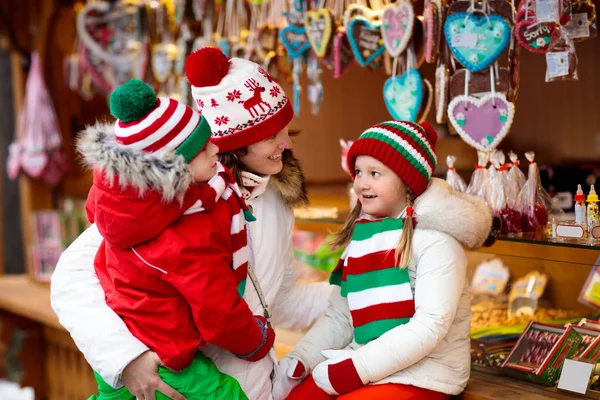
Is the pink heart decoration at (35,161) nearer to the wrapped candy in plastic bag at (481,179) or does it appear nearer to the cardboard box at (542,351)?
the wrapped candy in plastic bag at (481,179)

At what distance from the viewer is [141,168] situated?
5.22 ft

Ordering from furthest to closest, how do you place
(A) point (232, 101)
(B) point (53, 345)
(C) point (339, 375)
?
(B) point (53, 345), (A) point (232, 101), (C) point (339, 375)

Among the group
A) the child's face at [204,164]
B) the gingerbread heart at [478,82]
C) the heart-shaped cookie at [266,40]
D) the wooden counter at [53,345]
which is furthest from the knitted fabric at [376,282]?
the heart-shaped cookie at [266,40]

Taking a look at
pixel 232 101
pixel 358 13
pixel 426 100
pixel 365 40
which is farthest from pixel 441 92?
pixel 232 101

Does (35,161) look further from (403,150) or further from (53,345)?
(403,150)

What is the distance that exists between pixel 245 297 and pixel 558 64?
1.10 meters

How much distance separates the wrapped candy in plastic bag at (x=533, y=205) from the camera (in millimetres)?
2171

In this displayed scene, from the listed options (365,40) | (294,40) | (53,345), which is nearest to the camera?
(365,40)

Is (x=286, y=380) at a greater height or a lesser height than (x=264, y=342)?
lesser

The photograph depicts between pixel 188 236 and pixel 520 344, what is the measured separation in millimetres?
1088

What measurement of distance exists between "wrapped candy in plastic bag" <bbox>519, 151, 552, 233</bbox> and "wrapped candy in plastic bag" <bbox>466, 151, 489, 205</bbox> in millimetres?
113

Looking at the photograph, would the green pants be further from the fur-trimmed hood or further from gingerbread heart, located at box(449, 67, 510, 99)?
gingerbread heart, located at box(449, 67, 510, 99)

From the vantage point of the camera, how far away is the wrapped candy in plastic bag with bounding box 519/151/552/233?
2.17 metres

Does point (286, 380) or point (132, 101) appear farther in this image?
point (286, 380)
